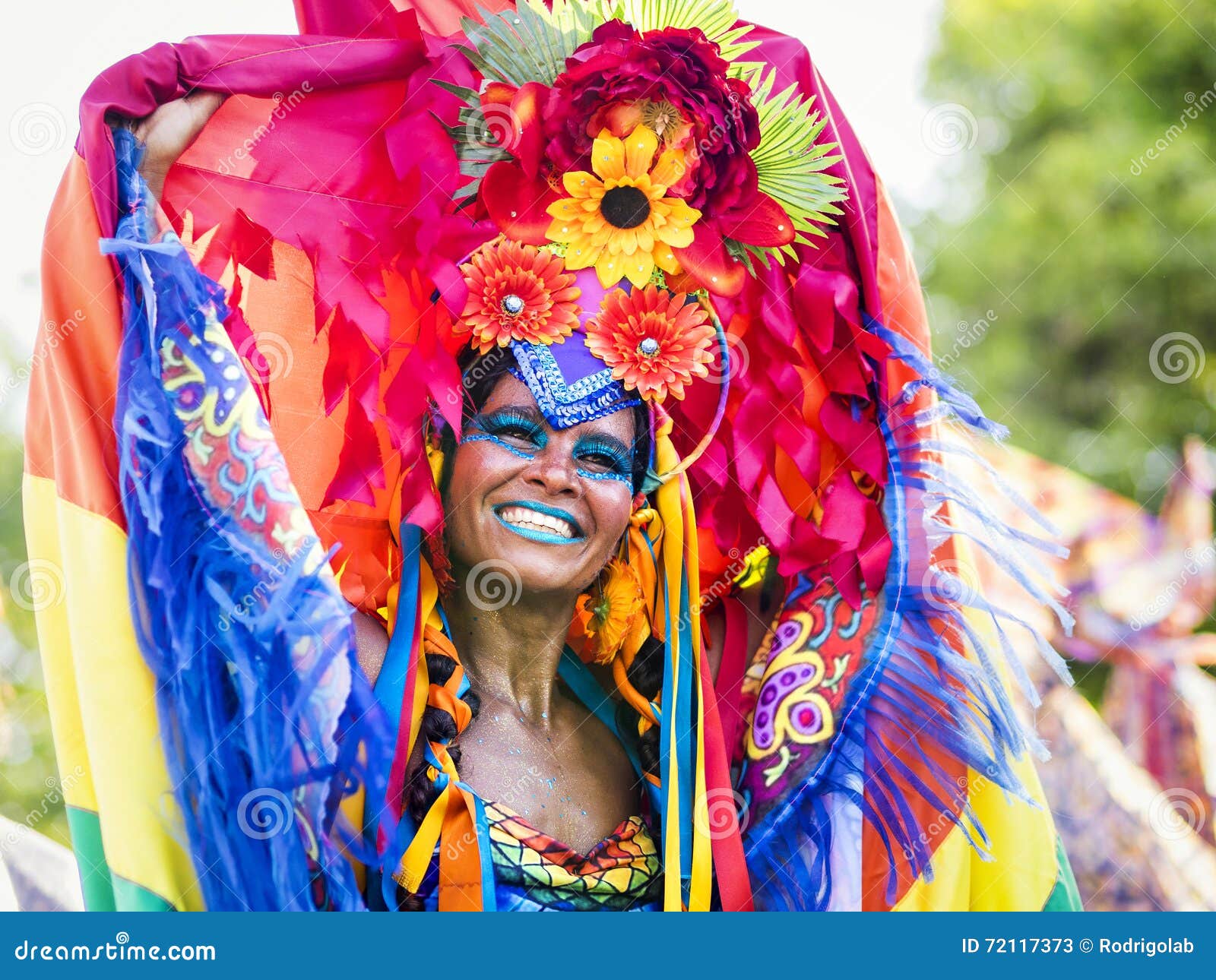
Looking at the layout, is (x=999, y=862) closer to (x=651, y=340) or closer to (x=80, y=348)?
(x=651, y=340)

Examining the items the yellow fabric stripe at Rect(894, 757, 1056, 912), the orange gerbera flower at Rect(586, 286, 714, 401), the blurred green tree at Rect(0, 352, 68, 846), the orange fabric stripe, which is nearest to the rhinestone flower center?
the orange gerbera flower at Rect(586, 286, 714, 401)

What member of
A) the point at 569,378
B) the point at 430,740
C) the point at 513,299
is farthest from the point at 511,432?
the point at 430,740

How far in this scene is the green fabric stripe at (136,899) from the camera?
6.98ft

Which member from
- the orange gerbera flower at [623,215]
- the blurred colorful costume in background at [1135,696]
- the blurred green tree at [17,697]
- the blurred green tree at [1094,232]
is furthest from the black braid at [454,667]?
the blurred green tree at [1094,232]

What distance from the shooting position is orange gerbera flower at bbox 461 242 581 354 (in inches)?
101

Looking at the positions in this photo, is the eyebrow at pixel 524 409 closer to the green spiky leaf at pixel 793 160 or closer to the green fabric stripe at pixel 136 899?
the green spiky leaf at pixel 793 160

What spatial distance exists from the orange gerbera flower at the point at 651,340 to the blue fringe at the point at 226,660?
2.55ft

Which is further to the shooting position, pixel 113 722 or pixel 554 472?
pixel 554 472

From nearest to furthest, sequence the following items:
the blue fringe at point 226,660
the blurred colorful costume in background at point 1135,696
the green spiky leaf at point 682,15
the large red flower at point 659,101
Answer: the blue fringe at point 226,660 < the large red flower at point 659,101 < the green spiky leaf at point 682,15 < the blurred colorful costume in background at point 1135,696

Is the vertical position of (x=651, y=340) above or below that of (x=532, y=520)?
above

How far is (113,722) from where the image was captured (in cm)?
214

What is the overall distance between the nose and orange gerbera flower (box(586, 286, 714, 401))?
0.61 ft

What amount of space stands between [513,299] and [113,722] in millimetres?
1068
